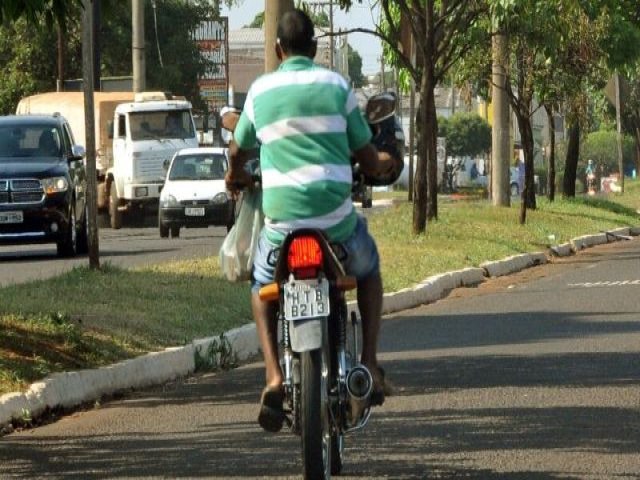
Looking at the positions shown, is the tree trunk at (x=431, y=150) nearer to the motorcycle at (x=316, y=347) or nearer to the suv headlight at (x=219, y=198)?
the suv headlight at (x=219, y=198)

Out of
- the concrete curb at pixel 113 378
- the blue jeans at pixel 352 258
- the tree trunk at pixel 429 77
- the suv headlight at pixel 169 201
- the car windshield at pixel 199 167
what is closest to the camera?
the blue jeans at pixel 352 258

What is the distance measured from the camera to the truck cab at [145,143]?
40.3m

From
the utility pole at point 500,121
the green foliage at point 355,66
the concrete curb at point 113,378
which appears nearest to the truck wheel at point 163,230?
the utility pole at point 500,121

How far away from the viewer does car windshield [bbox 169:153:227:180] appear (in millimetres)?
35722

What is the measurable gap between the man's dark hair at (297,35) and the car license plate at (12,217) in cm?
1756

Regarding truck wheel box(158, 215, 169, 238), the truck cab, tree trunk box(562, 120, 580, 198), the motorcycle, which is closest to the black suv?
truck wheel box(158, 215, 169, 238)

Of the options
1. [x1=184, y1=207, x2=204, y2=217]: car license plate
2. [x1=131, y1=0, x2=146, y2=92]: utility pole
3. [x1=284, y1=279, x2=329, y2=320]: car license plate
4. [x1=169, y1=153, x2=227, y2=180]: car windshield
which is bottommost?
[x1=184, y1=207, x2=204, y2=217]: car license plate

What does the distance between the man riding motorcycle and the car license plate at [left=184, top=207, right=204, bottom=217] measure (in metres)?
26.8

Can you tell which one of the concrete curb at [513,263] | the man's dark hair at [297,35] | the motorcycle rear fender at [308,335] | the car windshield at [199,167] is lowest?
the concrete curb at [513,263]

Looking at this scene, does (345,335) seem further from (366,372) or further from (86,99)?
(86,99)

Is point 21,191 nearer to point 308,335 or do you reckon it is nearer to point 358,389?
point 358,389

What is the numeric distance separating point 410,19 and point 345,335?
18959 millimetres

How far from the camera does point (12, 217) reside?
24891mm

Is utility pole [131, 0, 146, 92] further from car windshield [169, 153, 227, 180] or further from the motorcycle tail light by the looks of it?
the motorcycle tail light
